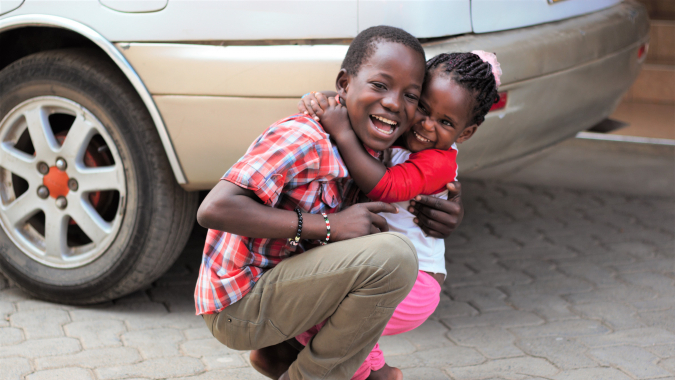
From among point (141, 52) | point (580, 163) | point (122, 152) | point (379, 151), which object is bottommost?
point (580, 163)

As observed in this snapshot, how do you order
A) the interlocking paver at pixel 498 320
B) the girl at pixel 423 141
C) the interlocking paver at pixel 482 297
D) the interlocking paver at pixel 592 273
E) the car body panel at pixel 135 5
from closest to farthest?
the girl at pixel 423 141 < the car body panel at pixel 135 5 < the interlocking paver at pixel 498 320 < the interlocking paver at pixel 482 297 < the interlocking paver at pixel 592 273

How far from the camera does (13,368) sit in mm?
2342

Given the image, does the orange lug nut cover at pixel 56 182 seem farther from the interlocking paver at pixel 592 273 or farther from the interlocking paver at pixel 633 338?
the interlocking paver at pixel 592 273

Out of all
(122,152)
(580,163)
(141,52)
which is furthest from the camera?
(580,163)

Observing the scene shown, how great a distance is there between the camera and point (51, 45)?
9.47ft

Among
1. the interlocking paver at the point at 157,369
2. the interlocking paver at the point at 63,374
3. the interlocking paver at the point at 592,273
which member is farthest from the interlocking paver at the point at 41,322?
the interlocking paver at the point at 592,273

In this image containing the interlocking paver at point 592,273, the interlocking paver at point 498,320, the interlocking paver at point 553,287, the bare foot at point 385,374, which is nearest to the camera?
the bare foot at point 385,374

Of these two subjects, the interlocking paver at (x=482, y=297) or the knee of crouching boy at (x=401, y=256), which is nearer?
the knee of crouching boy at (x=401, y=256)

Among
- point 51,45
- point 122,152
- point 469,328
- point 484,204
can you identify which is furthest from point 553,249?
point 51,45

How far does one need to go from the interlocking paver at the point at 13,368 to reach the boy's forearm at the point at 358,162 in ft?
4.41

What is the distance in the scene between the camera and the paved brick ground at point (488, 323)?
7.97 feet

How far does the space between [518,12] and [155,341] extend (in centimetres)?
189

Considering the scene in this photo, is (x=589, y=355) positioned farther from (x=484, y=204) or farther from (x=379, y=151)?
(x=484, y=204)

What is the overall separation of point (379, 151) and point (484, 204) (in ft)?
8.57
